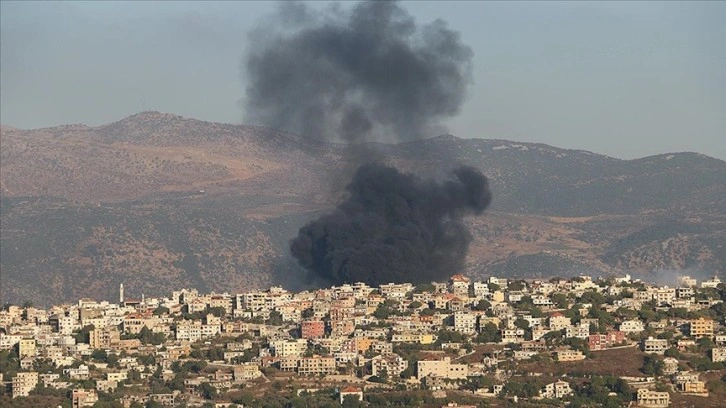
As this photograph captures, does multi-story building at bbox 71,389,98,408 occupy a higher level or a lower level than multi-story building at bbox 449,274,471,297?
lower

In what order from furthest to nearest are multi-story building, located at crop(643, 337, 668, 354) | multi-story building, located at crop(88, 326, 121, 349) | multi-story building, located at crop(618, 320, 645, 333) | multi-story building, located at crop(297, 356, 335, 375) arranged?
multi-story building, located at crop(88, 326, 121, 349) → multi-story building, located at crop(618, 320, 645, 333) → multi-story building, located at crop(643, 337, 668, 354) → multi-story building, located at crop(297, 356, 335, 375)

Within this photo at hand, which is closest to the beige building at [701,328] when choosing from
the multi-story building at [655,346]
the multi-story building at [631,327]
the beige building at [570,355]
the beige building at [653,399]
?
the multi-story building at [631,327]

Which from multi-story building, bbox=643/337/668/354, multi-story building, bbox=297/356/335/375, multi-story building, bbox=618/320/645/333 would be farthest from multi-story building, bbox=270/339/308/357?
multi-story building, bbox=643/337/668/354

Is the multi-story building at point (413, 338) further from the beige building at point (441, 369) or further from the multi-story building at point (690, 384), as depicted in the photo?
the multi-story building at point (690, 384)

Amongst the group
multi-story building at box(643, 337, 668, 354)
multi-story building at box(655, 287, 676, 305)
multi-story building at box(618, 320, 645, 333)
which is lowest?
multi-story building at box(643, 337, 668, 354)

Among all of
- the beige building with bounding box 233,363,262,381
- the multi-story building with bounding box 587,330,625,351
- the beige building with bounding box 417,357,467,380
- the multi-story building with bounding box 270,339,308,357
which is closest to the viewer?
the beige building with bounding box 417,357,467,380

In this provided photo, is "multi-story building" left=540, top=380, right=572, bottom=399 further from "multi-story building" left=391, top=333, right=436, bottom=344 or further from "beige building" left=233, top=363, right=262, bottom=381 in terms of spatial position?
"beige building" left=233, top=363, right=262, bottom=381

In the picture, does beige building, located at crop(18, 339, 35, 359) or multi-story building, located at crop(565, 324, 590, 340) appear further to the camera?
beige building, located at crop(18, 339, 35, 359)
